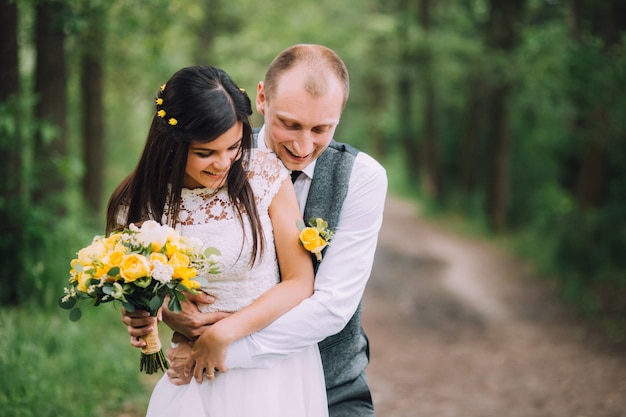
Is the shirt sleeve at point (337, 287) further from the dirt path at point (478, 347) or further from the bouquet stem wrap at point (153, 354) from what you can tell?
the dirt path at point (478, 347)

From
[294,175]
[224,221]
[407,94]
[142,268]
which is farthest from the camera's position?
[407,94]

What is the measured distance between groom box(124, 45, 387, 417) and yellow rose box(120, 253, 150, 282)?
1.08 feet

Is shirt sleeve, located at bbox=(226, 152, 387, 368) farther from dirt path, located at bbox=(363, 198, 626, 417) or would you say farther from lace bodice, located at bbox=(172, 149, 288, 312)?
dirt path, located at bbox=(363, 198, 626, 417)

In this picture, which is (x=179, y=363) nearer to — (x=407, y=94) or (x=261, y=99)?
(x=261, y=99)

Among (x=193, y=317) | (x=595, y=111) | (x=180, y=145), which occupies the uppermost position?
(x=180, y=145)

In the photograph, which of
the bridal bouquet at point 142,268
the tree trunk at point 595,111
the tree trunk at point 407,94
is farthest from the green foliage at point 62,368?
the tree trunk at point 407,94

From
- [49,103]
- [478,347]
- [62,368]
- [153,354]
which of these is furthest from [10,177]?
[478,347]

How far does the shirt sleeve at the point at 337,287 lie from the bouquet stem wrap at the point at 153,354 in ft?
1.12

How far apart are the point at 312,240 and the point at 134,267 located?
2.14ft

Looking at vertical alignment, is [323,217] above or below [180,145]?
below

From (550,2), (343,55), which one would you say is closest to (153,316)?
(550,2)

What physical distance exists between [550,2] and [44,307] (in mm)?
12806

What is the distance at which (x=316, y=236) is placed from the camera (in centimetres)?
239

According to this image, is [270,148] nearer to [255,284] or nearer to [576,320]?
[255,284]
